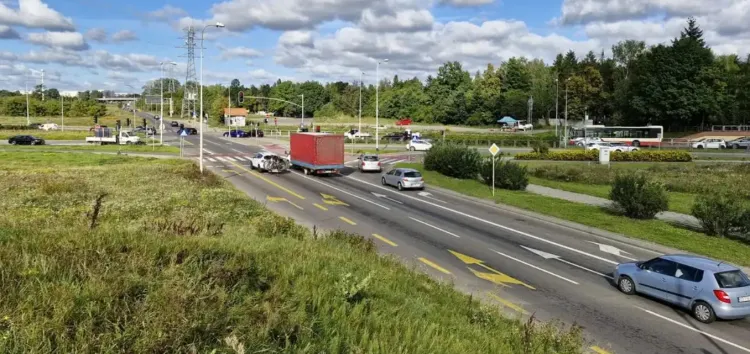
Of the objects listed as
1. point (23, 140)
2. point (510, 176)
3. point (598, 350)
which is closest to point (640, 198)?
point (510, 176)

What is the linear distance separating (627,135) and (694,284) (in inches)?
2793

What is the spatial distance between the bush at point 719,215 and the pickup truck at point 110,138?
72091mm

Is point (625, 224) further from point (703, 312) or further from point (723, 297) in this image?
point (723, 297)

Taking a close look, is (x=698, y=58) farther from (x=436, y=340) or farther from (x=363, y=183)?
(x=436, y=340)

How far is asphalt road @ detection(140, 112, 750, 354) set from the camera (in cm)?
1280

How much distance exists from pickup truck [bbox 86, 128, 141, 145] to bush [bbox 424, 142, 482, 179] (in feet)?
161

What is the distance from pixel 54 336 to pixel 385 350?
137 inches

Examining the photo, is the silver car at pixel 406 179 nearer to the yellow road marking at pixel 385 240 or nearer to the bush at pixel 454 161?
the bush at pixel 454 161

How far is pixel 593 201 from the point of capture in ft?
107

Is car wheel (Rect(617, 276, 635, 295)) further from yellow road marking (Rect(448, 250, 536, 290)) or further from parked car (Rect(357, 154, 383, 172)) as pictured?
parked car (Rect(357, 154, 383, 172))

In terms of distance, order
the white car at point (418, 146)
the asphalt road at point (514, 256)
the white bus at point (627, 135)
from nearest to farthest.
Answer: the asphalt road at point (514, 256) → the white car at point (418, 146) → the white bus at point (627, 135)

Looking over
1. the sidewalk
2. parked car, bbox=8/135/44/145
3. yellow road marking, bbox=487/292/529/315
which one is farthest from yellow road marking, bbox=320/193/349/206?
parked car, bbox=8/135/44/145

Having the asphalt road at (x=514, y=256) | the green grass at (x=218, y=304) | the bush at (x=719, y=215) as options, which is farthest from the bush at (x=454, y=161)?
the green grass at (x=218, y=304)

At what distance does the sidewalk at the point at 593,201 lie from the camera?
26234mm
